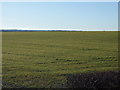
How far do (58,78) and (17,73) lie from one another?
3218mm

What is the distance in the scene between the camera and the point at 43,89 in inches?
437

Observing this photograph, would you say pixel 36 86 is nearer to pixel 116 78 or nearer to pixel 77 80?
pixel 77 80

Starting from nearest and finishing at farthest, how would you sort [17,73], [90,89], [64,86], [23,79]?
[90,89] < [64,86] < [23,79] < [17,73]

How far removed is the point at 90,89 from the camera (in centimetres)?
1074

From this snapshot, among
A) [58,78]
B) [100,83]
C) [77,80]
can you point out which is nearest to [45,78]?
[58,78]

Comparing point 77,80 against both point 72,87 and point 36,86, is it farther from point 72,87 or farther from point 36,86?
point 36,86

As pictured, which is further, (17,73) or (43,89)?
(17,73)

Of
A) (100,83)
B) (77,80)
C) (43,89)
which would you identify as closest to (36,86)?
(43,89)

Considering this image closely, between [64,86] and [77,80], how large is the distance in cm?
75

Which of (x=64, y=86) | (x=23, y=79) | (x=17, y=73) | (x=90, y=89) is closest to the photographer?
(x=90, y=89)

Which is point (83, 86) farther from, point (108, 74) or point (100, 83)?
point (108, 74)

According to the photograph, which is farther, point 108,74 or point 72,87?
point 108,74

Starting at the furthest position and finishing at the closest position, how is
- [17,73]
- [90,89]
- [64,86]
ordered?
[17,73] < [64,86] < [90,89]

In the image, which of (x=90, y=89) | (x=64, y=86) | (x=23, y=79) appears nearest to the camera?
(x=90, y=89)
